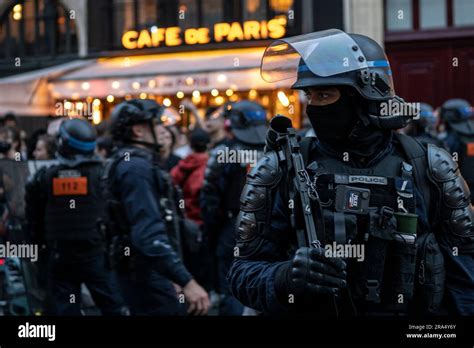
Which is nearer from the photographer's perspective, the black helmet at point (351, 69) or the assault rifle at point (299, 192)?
the assault rifle at point (299, 192)

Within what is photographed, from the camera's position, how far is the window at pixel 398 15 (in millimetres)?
17234

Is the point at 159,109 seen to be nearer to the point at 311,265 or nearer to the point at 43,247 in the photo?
the point at 43,247

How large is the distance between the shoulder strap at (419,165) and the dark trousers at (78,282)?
3.72 metres

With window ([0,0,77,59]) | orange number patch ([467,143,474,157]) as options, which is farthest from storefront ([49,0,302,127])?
orange number patch ([467,143,474,157])

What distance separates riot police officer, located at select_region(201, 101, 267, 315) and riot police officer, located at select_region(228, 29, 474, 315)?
4.06m

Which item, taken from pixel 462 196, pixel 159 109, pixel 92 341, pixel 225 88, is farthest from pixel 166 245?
pixel 225 88

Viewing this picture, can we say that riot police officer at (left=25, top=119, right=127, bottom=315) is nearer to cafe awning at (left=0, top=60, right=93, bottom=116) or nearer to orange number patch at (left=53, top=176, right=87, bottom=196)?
orange number patch at (left=53, top=176, right=87, bottom=196)

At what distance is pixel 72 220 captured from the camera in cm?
682

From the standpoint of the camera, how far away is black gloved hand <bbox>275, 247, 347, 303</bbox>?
2.88 m

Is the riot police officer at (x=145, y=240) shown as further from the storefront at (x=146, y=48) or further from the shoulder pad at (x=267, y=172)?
the storefront at (x=146, y=48)

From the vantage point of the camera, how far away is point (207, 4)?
64.7 feet

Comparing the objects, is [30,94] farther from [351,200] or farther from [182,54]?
[351,200]

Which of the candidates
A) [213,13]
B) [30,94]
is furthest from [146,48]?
[30,94]

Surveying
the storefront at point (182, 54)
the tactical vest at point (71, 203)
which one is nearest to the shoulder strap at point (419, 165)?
the tactical vest at point (71, 203)
